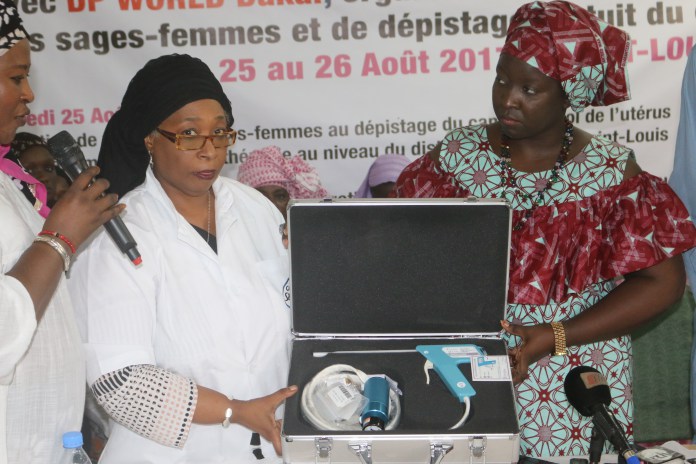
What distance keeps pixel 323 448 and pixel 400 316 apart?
536mm

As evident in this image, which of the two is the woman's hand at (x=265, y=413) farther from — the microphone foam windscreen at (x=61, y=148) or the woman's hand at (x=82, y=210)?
the microphone foam windscreen at (x=61, y=148)

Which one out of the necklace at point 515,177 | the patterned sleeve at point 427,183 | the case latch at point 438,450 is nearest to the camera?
the case latch at point 438,450

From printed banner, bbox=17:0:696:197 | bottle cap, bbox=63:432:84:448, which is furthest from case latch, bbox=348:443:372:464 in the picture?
printed banner, bbox=17:0:696:197

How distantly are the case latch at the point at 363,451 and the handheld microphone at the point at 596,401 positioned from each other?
0.48 meters

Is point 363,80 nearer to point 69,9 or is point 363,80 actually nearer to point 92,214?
point 69,9

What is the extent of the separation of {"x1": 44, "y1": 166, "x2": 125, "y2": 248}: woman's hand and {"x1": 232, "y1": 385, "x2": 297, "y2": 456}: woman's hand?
55 centimetres

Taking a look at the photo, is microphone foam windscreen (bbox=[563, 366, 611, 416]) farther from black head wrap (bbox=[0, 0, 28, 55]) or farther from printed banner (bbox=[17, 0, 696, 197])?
printed banner (bbox=[17, 0, 696, 197])

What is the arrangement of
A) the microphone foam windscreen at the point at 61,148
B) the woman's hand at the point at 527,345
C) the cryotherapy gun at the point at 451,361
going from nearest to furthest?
the microphone foam windscreen at the point at 61,148 → the cryotherapy gun at the point at 451,361 → the woman's hand at the point at 527,345

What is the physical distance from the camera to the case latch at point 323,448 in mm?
1909

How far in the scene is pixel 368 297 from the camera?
2.34 metres

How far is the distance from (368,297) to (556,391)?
0.60m

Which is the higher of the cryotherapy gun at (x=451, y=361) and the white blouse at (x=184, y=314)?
the white blouse at (x=184, y=314)

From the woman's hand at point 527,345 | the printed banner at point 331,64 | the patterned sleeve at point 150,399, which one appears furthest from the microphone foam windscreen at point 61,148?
the printed banner at point 331,64

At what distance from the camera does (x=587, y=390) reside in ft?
6.30
